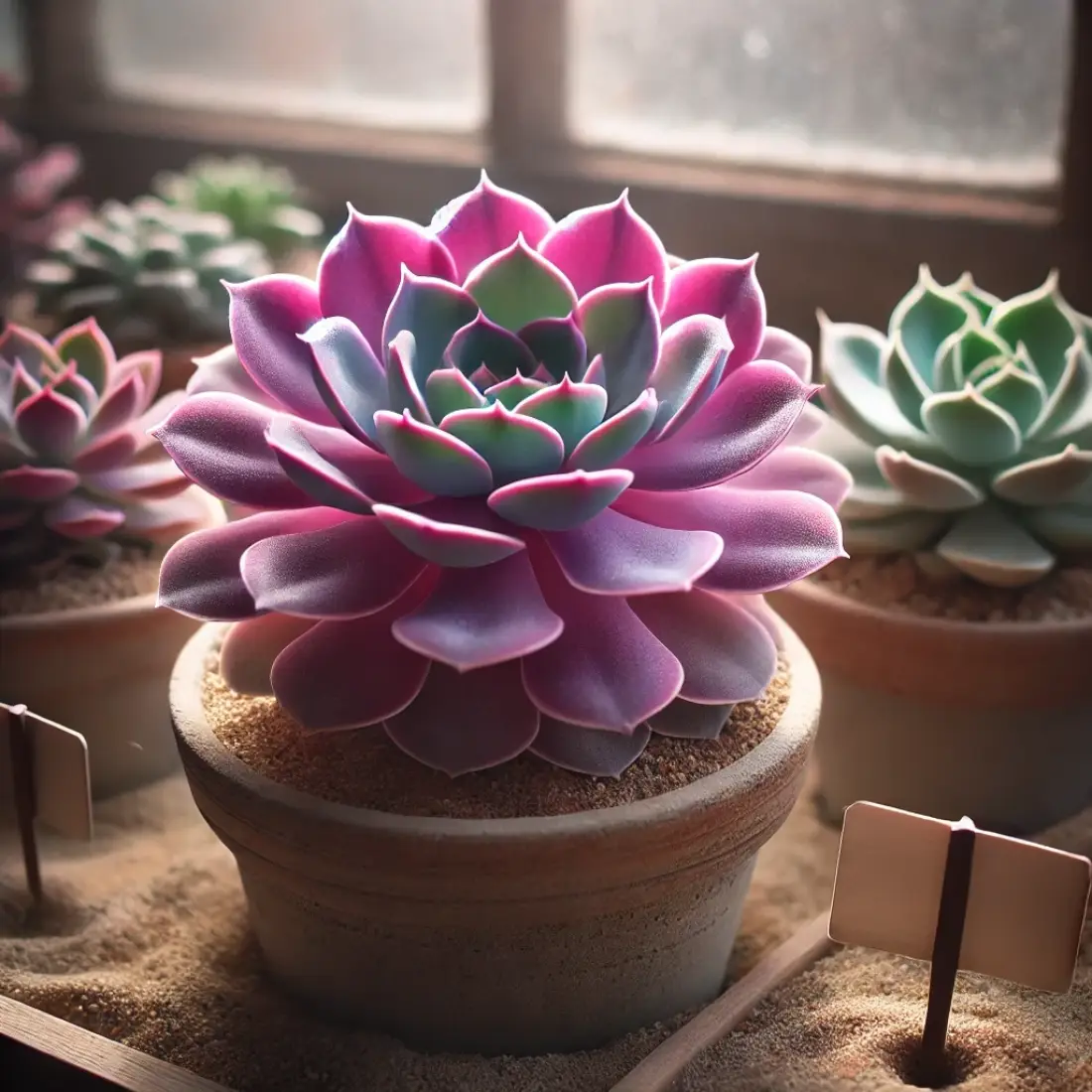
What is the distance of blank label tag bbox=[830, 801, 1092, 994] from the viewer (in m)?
0.52

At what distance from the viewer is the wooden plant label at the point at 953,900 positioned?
1.72 feet

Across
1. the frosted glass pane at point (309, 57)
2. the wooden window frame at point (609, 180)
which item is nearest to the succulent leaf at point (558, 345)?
the wooden window frame at point (609, 180)

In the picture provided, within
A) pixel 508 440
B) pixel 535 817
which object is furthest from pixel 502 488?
pixel 535 817

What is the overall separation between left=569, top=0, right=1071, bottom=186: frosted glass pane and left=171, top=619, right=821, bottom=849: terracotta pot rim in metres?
0.76

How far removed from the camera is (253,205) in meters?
1.52

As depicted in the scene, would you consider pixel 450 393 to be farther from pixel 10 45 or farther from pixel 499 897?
pixel 10 45

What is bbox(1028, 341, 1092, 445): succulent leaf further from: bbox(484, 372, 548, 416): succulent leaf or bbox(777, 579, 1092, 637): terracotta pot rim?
bbox(484, 372, 548, 416): succulent leaf

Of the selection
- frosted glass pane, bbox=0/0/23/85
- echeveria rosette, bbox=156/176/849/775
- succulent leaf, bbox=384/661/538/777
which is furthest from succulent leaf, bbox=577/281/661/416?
frosted glass pane, bbox=0/0/23/85

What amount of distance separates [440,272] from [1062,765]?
0.46m

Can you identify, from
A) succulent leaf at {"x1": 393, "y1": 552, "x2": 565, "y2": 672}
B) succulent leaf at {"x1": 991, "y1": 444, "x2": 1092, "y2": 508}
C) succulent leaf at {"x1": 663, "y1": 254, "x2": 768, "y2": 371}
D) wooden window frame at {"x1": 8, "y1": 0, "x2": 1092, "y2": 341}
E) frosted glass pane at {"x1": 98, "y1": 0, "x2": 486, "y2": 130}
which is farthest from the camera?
frosted glass pane at {"x1": 98, "y1": 0, "x2": 486, "y2": 130}

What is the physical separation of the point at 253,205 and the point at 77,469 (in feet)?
2.61

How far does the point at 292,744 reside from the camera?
58 centimetres

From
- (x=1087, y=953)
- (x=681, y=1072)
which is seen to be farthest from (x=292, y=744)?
(x=1087, y=953)

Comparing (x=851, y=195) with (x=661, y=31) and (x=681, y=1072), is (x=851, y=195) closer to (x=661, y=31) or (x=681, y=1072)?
(x=661, y=31)
